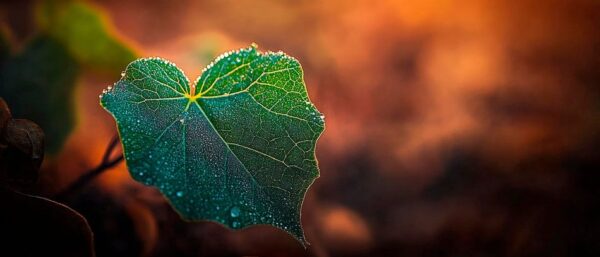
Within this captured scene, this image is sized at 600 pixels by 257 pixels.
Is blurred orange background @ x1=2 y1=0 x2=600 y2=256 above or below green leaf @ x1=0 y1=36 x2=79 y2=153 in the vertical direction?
above

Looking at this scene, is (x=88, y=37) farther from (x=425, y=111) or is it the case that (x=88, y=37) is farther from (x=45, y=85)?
(x=425, y=111)

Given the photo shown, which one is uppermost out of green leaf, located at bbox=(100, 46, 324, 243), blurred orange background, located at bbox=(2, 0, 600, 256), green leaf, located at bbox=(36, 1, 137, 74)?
blurred orange background, located at bbox=(2, 0, 600, 256)

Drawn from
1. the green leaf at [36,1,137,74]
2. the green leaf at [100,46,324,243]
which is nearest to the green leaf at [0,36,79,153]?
the green leaf at [36,1,137,74]

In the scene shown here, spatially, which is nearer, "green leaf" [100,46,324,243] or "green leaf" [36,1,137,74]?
"green leaf" [100,46,324,243]

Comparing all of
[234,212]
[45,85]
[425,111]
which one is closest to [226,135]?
[234,212]

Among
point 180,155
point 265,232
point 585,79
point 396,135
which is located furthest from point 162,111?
point 585,79

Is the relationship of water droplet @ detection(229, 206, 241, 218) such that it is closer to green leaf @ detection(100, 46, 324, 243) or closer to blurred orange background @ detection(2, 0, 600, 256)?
green leaf @ detection(100, 46, 324, 243)

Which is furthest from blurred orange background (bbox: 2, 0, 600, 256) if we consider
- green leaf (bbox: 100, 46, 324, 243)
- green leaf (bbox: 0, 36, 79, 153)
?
green leaf (bbox: 100, 46, 324, 243)

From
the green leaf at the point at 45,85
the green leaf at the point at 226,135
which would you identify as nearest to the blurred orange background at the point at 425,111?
the green leaf at the point at 45,85
